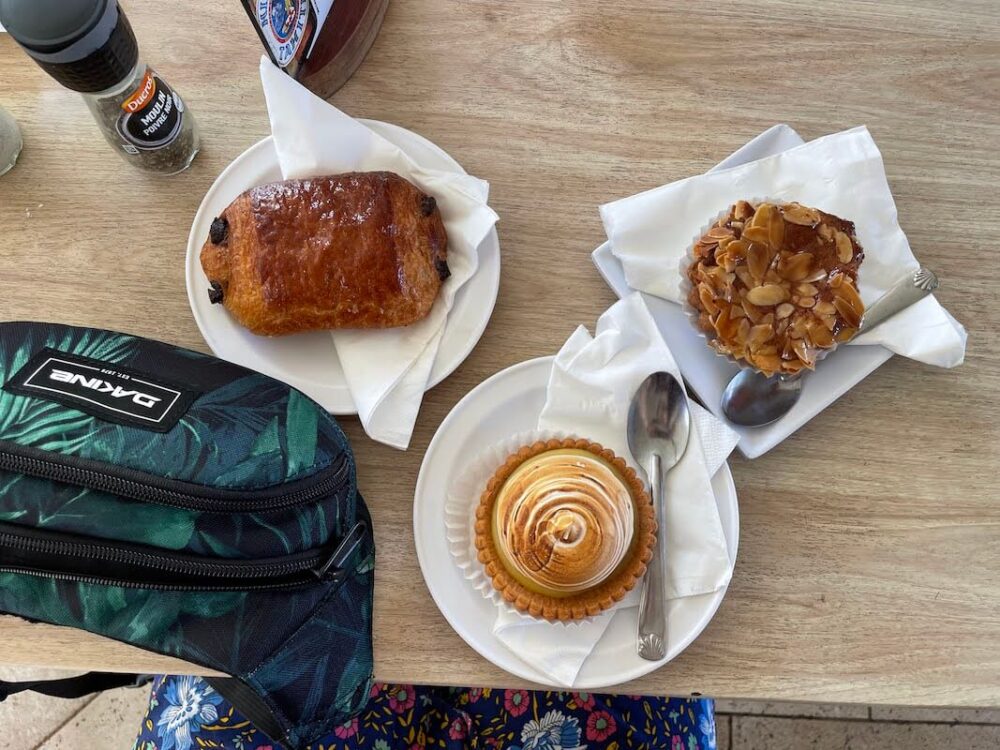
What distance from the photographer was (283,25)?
86cm

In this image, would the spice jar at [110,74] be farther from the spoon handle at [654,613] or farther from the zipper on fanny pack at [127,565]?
the spoon handle at [654,613]

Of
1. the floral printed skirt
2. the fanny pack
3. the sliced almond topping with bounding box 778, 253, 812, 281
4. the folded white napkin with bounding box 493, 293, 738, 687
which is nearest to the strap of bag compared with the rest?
the floral printed skirt

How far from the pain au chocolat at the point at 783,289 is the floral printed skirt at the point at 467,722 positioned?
57 cm

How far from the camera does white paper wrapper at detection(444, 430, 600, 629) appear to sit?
84cm

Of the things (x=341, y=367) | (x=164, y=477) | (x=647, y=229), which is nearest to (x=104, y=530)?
(x=164, y=477)

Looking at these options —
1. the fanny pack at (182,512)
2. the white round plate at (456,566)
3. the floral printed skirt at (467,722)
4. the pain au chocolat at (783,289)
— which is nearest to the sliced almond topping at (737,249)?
the pain au chocolat at (783,289)

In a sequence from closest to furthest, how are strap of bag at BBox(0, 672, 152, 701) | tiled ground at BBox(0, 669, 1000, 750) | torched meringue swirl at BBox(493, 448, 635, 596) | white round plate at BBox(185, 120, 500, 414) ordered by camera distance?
torched meringue swirl at BBox(493, 448, 635, 596) < white round plate at BBox(185, 120, 500, 414) < strap of bag at BBox(0, 672, 152, 701) < tiled ground at BBox(0, 669, 1000, 750)

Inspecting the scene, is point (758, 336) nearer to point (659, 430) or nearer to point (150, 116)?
point (659, 430)

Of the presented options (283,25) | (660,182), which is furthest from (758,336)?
(283,25)

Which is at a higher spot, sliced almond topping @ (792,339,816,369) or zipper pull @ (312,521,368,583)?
sliced almond topping @ (792,339,816,369)

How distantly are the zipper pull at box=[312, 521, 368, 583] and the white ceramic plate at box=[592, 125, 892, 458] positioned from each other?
0.41m

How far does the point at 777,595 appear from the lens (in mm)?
870

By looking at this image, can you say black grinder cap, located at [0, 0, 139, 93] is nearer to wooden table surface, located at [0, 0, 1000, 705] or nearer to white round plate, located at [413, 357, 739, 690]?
wooden table surface, located at [0, 0, 1000, 705]

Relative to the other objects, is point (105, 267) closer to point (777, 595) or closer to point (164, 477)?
point (164, 477)
